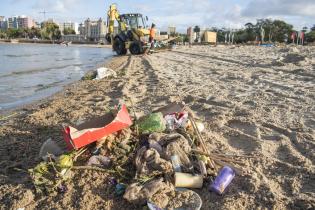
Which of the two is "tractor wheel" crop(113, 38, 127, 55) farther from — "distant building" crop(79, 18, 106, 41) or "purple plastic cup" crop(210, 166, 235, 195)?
"distant building" crop(79, 18, 106, 41)

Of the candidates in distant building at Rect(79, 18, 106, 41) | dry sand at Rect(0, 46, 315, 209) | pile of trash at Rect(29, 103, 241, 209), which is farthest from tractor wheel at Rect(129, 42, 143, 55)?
distant building at Rect(79, 18, 106, 41)

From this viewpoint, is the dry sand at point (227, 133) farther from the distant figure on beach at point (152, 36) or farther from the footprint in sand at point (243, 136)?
the distant figure on beach at point (152, 36)

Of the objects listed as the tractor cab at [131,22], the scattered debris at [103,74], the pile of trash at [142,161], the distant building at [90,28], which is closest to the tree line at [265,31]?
the tractor cab at [131,22]

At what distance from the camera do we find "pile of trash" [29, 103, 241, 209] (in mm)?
3178

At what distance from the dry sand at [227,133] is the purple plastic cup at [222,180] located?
6cm

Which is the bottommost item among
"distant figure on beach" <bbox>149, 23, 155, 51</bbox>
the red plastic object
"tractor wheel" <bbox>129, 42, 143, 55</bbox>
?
the red plastic object

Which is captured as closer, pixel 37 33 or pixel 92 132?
pixel 92 132

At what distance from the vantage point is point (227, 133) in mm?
4898

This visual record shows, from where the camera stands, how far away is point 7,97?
33.4 ft

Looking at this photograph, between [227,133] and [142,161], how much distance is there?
5.86 feet

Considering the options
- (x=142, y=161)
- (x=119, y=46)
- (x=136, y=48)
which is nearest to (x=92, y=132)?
(x=142, y=161)

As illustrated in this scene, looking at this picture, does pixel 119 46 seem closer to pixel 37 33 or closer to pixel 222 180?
pixel 222 180

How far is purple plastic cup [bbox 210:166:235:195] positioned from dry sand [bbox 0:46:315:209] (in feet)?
0.21

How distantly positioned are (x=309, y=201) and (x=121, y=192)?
1.64m
